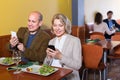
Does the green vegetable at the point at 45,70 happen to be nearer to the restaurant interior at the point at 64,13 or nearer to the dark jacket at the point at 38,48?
the restaurant interior at the point at 64,13

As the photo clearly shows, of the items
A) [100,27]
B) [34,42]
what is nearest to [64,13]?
[100,27]

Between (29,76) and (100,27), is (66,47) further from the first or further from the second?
(100,27)

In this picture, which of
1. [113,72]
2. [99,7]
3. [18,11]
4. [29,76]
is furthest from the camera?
[99,7]

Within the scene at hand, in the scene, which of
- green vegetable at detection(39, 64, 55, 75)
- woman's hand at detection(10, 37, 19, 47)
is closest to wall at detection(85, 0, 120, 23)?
woman's hand at detection(10, 37, 19, 47)

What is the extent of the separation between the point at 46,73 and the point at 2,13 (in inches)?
73.0

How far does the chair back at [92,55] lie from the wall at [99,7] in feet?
11.6

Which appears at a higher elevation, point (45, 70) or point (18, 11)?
point (18, 11)

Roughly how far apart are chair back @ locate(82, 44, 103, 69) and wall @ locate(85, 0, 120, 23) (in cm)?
353

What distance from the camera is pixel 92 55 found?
372cm

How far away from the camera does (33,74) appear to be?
2.10 m

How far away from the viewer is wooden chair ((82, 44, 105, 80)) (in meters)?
3.67

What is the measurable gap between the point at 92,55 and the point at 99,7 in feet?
14.8

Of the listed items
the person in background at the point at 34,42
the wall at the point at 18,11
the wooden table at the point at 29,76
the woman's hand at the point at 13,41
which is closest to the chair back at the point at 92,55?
the person in background at the point at 34,42

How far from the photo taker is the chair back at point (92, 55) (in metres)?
3.67
